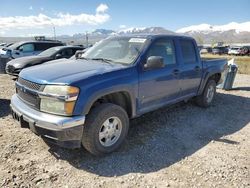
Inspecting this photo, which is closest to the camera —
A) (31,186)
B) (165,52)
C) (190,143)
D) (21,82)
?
(31,186)

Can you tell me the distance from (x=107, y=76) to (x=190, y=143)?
78.0 inches

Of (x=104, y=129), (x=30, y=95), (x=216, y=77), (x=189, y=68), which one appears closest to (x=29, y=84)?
(x=30, y=95)

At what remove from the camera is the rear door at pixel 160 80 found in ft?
14.0

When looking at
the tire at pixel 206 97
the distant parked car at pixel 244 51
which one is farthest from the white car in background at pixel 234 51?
the tire at pixel 206 97

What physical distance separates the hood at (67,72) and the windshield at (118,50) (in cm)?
27

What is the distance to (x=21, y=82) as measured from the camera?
390 cm

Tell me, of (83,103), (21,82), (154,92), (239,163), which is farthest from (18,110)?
(239,163)

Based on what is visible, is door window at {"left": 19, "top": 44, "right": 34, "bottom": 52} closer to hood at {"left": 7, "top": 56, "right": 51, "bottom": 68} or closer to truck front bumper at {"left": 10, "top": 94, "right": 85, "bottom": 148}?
hood at {"left": 7, "top": 56, "right": 51, "bottom": 68}

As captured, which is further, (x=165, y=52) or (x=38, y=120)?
(x=165, y=52)

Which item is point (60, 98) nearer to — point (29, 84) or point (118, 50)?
point (29, 84)

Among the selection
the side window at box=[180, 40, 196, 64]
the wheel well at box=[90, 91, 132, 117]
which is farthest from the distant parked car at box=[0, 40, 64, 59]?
the wheel well at box=[90, 91, 132, 117]

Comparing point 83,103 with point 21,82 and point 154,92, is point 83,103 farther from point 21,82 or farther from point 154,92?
point 154,92

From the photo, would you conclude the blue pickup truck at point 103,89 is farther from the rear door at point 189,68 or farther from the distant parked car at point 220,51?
the distant parked car at point 220,51

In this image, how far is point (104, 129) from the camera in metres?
3.81
